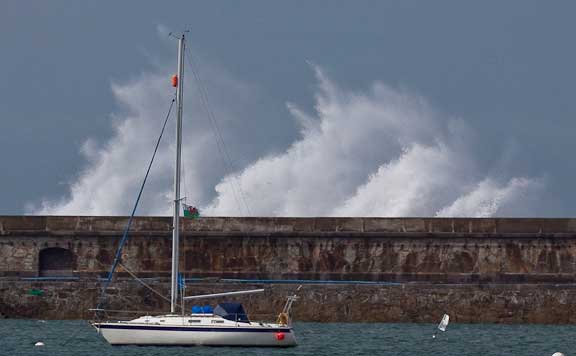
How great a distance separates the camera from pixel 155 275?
1944 inches

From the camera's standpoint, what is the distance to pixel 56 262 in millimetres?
50062

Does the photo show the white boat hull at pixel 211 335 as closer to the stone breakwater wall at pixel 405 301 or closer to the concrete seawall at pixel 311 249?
the stone breakwater wall at pixel 405 301

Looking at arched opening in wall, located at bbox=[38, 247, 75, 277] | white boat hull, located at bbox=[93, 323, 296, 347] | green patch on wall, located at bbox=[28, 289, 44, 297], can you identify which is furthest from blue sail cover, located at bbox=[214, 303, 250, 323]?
arched opening in wall, located at bbox=[38, 247, 75, 277]

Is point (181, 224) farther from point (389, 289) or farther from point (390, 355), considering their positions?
point (390, 355)

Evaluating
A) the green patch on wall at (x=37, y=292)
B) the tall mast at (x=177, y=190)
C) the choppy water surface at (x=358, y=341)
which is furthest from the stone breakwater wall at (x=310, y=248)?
the tall mast at (x=177, y=190)

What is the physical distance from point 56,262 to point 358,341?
523 inches

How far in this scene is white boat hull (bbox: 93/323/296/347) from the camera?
1463 inches

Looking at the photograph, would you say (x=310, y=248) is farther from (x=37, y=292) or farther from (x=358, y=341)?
(x=358, y=341)

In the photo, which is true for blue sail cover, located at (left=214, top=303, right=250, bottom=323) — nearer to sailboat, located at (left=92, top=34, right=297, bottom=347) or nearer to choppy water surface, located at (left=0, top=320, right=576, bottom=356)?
sailboat, located at (left=92, top=34, right=297, bottom=347)

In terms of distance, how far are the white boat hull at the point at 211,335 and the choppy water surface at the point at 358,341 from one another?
204 millimetres

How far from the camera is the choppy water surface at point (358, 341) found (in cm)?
3725

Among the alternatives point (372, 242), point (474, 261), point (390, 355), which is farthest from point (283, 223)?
point (390, 355)

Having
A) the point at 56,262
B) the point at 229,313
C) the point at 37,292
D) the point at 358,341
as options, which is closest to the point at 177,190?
the point at 229,313

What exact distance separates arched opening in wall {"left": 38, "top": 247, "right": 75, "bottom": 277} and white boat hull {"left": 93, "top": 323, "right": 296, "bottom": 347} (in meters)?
12.7
